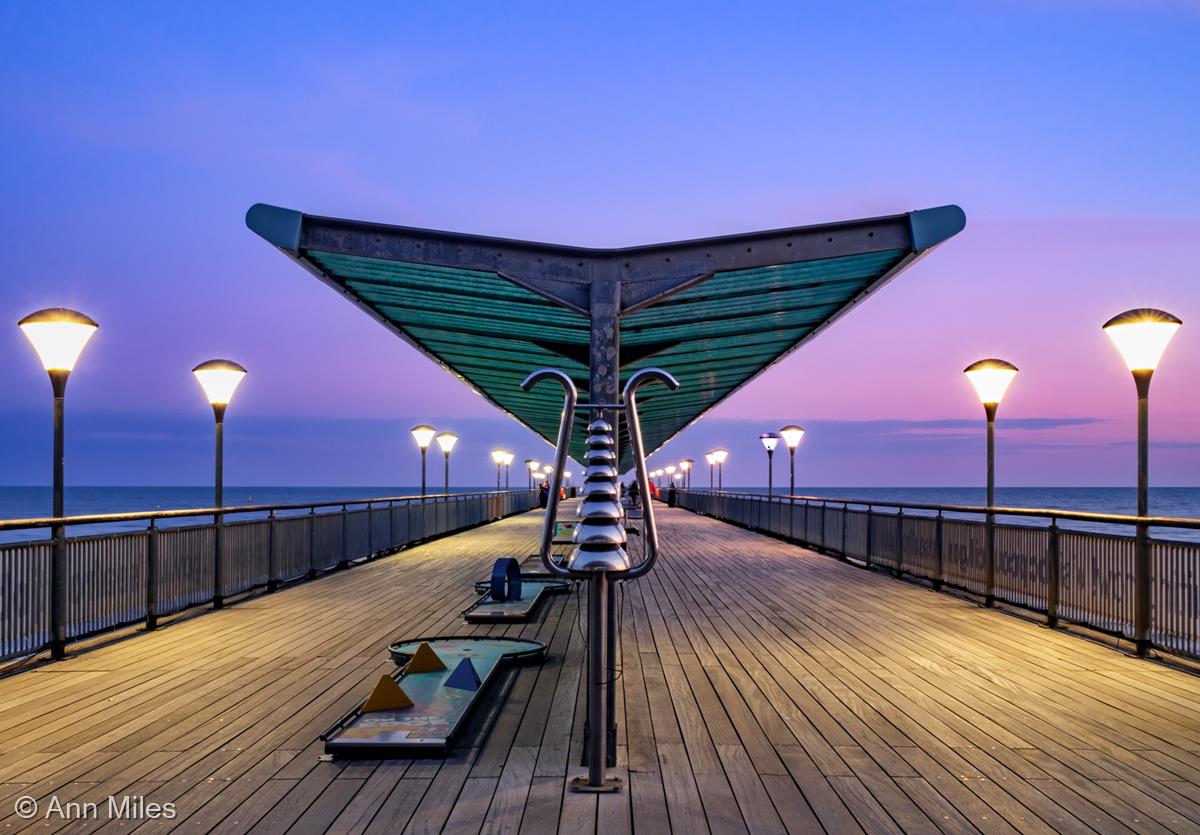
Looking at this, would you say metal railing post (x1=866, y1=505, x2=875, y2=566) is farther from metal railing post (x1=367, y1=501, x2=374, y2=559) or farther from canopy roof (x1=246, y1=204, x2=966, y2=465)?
metal railing post (x1=367, y1=501, x2=374, y2=559)

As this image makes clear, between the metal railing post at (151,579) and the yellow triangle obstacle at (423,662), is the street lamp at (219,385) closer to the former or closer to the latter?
the metal railing post at (151,579)

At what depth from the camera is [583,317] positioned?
14.8 metres

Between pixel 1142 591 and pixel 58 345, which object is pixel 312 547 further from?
pixel 1142 591

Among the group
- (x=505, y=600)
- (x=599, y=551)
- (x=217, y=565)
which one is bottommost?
(x=505, y=600)

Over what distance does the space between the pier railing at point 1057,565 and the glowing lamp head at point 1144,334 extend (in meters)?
1.46

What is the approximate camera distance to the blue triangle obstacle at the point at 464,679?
18.6ft

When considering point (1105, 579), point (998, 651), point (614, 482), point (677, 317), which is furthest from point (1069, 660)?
point (677, 317)

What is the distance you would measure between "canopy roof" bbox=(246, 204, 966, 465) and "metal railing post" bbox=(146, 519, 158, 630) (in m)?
4.73

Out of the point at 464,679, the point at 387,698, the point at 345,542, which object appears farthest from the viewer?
the point at 345,542

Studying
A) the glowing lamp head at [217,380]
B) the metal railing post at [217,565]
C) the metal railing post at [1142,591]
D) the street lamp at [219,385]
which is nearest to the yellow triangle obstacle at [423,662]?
the metal railing post at [217,565]

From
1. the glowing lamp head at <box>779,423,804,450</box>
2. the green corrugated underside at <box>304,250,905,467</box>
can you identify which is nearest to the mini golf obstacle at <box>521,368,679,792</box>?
the green corrugated underside at <box>304,250,905,467</box>

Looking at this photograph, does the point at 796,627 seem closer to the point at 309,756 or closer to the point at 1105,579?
the point at 1105,579

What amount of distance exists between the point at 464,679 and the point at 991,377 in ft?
26.9

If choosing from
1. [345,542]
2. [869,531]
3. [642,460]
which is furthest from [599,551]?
[869,531]
